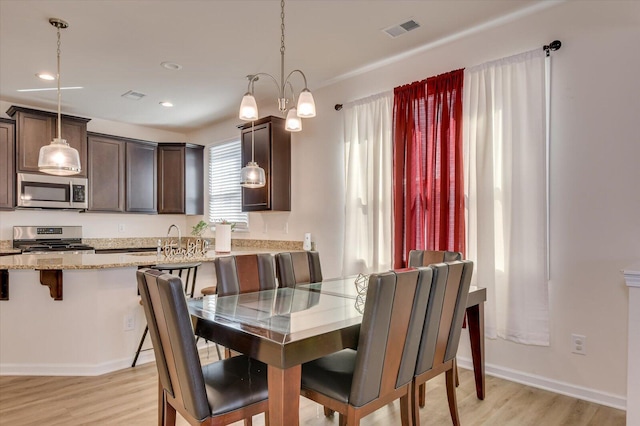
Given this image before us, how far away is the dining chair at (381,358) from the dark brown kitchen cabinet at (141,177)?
471 centimetres

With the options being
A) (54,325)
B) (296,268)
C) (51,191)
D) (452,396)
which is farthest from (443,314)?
(51,191)

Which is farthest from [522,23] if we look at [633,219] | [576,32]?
[633,219]

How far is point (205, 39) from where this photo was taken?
3234mm

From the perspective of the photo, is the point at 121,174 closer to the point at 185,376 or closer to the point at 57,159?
the point at 57,159

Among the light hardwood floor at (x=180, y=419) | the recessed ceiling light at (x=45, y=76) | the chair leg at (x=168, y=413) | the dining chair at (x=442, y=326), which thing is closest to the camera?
the chair leg at (x=168, y=413)

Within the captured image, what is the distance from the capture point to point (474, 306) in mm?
2613

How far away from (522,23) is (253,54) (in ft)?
7.28

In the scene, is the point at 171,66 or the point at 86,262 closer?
the point at 86,262

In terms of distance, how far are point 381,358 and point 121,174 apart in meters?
5.15

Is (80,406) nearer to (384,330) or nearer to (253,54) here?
(384,330)

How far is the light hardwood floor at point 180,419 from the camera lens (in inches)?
91.9

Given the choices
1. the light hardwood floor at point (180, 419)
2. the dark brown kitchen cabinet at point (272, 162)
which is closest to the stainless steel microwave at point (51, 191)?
the dark brown kitchen cabinet at point (272, 162)

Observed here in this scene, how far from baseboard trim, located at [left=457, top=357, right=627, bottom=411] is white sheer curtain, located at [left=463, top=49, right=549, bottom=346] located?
277 mm

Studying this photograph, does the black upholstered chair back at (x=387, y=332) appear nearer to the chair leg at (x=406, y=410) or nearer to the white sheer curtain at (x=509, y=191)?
the chair leg at (x=406, y=410)
